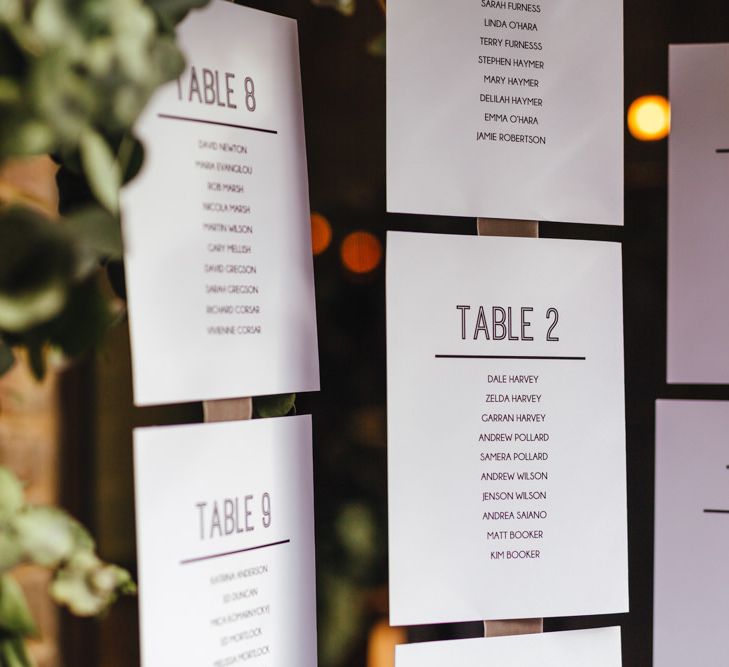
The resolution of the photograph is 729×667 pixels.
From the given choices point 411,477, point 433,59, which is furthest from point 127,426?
point 433,59

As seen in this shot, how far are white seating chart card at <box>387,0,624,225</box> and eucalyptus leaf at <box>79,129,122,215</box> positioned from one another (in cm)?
37

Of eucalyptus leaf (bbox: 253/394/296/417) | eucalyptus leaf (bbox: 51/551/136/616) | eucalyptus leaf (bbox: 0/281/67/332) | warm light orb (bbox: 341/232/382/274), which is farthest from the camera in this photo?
warm light orb (bbox: 341/232/382/274)

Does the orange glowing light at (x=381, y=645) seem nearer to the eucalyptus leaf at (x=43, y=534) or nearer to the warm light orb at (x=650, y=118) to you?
the eucalyptus leaf at (x=43, y=534)

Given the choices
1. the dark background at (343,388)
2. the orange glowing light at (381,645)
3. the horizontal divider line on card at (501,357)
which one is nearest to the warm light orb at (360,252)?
the dark background at (343,388)

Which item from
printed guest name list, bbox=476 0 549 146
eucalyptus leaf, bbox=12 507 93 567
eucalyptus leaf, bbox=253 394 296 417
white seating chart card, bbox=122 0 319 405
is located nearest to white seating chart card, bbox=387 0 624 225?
printed guest name list, bbox=476 0 549 146

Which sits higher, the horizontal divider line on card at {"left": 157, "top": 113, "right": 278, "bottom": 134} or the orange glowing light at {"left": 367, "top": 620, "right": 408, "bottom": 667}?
the horizontal divider line on card at {"left": 157, "top": 113, "right": 278, "bottom": 134}

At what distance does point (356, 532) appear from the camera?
92 centimetres

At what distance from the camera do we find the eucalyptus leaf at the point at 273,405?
84 cm

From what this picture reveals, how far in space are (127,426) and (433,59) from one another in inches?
22.7

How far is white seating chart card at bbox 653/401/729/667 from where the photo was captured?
0.96 meters

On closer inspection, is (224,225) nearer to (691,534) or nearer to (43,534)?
(43,534)

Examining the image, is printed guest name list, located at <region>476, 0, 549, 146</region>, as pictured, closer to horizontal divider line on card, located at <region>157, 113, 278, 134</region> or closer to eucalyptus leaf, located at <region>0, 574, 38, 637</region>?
horizontal divider line on card, located at <region>157, 113, 278, 134</region>

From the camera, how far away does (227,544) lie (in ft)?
2.56

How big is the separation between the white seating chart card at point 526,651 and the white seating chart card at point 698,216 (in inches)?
13.8
